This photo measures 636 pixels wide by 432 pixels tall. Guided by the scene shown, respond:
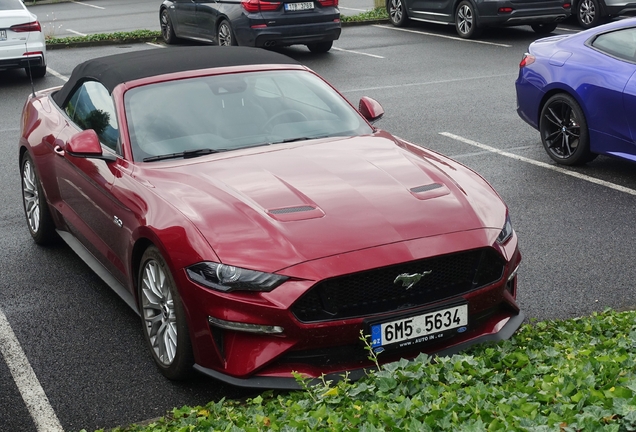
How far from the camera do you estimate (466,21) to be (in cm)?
1941

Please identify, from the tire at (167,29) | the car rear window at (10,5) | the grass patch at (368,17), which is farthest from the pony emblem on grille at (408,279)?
the grass patch at (368,17)

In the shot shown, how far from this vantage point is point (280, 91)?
21.2ft

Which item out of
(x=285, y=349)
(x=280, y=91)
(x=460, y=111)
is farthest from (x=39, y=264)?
(x=460, y=111)

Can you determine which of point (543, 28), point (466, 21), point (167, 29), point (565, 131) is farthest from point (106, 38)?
point (565, 131)

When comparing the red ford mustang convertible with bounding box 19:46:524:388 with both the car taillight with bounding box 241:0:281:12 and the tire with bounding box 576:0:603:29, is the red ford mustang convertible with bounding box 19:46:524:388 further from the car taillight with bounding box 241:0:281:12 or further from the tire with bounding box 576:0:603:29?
the tire with bounding box 576:0:603:29

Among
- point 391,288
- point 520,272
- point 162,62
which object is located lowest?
point 520,272

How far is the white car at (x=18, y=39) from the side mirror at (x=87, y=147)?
10.3m

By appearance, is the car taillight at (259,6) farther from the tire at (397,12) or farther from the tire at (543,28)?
the tire at (543,28)

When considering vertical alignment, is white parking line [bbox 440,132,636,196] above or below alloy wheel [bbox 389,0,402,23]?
above

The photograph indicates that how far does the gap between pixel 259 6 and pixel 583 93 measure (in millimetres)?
9290

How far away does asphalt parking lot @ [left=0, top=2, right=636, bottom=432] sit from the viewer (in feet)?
16.8

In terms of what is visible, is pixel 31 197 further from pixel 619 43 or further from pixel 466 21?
pixel 466 21

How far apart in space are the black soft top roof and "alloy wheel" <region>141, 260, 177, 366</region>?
1.65 meters

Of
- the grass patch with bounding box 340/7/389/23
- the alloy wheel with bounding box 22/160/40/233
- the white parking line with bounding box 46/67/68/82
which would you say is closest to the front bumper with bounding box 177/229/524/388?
the alloy wheel with bounding box 22/160/40/233
